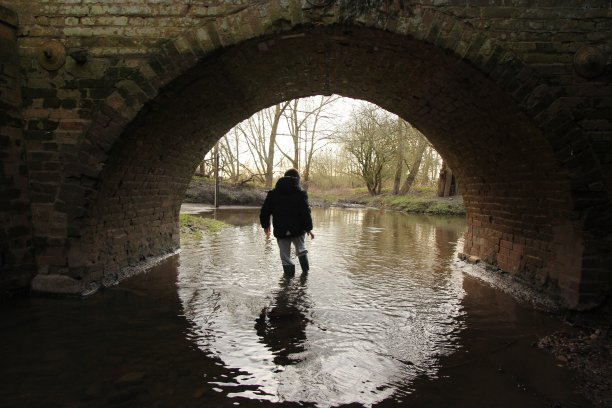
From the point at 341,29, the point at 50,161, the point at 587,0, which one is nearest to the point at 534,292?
the point at 587,0

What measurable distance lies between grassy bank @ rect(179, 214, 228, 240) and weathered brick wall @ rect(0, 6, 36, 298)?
551 centimetres

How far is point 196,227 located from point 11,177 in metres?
6.92

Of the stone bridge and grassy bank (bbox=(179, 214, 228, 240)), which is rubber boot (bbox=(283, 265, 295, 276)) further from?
grassy bank (bbox=(179, 214, 228, 240))

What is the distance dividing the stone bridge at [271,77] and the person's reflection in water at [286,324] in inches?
105

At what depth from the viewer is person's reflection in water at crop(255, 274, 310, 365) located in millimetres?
3846

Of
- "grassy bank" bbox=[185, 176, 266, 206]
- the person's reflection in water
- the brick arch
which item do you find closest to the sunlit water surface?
the person's reflection in water

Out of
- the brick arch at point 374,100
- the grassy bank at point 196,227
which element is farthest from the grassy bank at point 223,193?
the brick arch at point 374,100

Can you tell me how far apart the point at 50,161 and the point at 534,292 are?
22.7 ft

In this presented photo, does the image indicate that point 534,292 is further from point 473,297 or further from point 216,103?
point 216,103

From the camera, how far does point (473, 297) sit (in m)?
6.00

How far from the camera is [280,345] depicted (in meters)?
3.98

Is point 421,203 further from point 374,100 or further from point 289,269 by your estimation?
point 289,269

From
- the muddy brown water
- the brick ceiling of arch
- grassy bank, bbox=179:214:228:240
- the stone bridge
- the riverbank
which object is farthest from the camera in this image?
the riverbank

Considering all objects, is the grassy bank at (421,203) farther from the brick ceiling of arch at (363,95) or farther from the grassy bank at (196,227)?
the brick ceiling of arch at (363,95)
